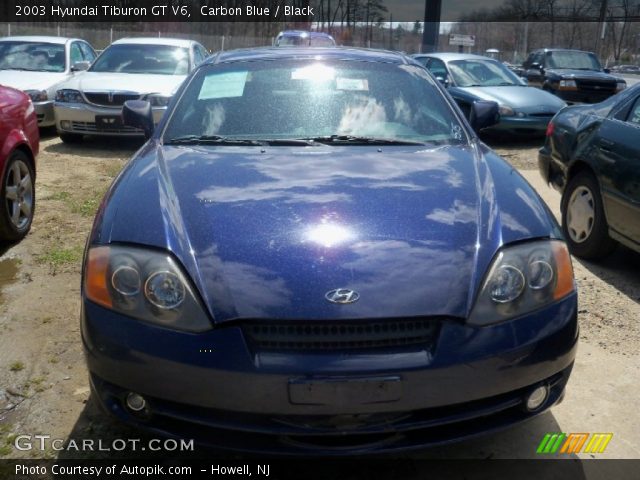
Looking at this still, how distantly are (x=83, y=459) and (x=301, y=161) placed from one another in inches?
59.0

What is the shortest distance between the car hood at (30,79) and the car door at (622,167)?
8109 millimetres

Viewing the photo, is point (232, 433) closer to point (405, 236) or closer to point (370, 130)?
point (405, 236)

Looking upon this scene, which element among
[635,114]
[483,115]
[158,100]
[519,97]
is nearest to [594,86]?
[519,97]

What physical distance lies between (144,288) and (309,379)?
0.62 meters

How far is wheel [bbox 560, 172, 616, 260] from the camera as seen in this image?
4543 millimetres

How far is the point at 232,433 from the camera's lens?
2.08 meters

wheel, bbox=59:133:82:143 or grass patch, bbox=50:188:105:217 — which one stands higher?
wheel, bbox=59:133:82:143

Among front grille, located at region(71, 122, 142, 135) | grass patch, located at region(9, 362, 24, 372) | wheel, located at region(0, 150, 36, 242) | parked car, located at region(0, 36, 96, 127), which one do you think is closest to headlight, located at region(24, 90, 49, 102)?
parked car, located at region(0, 36, 96, 127)

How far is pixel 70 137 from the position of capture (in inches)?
373

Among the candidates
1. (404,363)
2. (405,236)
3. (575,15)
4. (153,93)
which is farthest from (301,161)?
(575,15)

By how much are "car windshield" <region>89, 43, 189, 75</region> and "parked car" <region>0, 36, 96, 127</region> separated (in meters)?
0.74

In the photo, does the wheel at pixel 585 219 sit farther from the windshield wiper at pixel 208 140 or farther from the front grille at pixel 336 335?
the front grille at pixel 336 335

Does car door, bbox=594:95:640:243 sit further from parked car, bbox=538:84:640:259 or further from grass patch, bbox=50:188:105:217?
grass patch, bbox=50:188:105:217

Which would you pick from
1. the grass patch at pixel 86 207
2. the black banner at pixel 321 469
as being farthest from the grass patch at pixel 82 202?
the black banner at pixel 321 469
